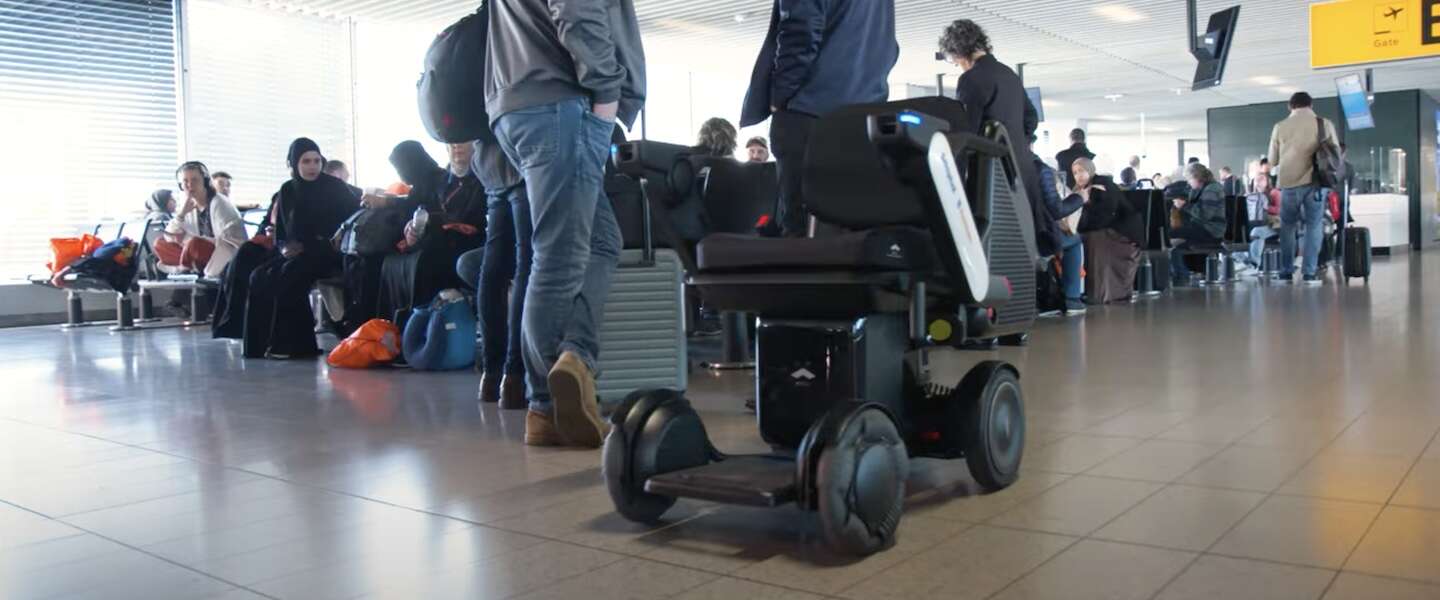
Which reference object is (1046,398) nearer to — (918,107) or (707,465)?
(918,107)

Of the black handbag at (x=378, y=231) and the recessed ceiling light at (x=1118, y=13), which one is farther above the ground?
the recessed ceiling light at (x=1118, y=13)

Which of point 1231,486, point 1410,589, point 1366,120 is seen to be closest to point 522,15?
point 1231,486

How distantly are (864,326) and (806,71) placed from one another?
1.25m

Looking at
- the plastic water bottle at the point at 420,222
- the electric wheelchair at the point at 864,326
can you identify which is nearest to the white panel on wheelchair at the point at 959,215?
the electric wheelchair at the point at 864,326

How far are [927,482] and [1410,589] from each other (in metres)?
0.94

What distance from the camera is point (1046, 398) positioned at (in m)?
3.58

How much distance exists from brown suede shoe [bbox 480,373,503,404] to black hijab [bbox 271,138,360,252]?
2777mm

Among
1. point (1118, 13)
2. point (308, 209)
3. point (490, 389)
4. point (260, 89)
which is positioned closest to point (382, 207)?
point (308, 209)

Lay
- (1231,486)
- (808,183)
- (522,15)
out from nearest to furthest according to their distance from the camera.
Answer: (1231,486), (808,183), (522,15)

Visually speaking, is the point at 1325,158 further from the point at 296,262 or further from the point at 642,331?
the point at 296,262

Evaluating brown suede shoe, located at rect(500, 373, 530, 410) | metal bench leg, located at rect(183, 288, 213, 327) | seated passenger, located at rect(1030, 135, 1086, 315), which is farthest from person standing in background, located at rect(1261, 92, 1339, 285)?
metal bench leg, located at rect(183, 288, 213, 327)

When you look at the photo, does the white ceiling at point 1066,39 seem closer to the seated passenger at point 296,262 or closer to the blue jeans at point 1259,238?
the blue jeans at point 1259,238

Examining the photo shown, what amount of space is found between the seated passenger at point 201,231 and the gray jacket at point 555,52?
15.5 ft

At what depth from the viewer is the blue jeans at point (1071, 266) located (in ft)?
25.1
